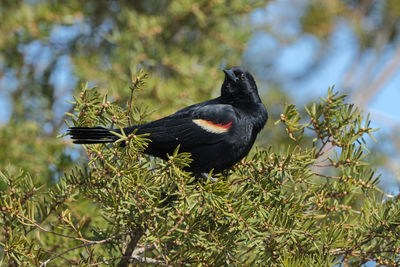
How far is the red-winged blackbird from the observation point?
235 centimetres

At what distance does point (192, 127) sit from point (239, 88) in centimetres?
41

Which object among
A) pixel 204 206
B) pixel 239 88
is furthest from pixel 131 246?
pixel 239 88

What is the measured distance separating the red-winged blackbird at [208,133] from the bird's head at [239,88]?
0.06m

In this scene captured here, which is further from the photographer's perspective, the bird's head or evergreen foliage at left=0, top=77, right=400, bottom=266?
the bird's head

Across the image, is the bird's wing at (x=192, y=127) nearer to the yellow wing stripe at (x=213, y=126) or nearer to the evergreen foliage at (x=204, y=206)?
the yellow wing stripe at (x=213, y=126)

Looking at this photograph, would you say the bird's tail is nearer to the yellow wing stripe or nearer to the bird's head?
the yellow wing stripe

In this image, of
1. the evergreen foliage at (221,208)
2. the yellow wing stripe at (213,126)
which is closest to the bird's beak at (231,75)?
the yellow wing stripe at (213,126)

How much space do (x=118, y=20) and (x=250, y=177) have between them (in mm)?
2780

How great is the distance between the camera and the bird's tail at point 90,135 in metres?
2.05

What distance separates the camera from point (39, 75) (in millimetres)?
4484

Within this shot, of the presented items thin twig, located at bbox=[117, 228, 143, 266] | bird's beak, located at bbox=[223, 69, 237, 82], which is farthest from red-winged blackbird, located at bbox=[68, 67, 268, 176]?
thin twig, located at bbox=[117, 228, 143, 266]

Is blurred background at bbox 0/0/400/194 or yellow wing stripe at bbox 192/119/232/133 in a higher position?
blurred background at bbox 0/0/400/194

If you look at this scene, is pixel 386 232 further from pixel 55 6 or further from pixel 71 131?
pixel 55 6

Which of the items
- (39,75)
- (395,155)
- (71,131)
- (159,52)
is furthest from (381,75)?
(71,131)
